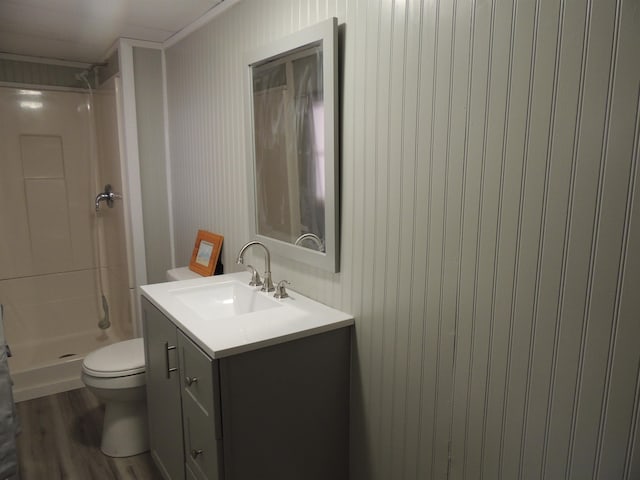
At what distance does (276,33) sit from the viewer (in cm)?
191

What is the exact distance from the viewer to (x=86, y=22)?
2535 millimetres

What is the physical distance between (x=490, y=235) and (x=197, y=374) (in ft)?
Answer: 3.29

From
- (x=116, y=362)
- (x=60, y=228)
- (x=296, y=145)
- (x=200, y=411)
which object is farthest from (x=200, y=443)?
(x=60, y=228)

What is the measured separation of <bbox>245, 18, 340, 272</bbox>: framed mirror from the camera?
1621 millimetres

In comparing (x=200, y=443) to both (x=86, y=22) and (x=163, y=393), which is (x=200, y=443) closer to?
(x=163, y=393)

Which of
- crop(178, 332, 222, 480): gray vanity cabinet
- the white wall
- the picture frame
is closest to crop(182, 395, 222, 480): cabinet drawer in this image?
crop(178, 332, 222, 480): gray vanity cabinet

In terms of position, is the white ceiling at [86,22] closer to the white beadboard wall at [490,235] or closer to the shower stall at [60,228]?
the shower stall at [60,228]

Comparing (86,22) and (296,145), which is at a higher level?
(86,22)

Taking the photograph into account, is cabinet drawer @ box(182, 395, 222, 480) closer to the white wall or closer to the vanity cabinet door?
the vanity cabinet door

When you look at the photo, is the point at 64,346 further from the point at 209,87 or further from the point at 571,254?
the point at 571,254

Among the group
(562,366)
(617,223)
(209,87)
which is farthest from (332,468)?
(209,87)

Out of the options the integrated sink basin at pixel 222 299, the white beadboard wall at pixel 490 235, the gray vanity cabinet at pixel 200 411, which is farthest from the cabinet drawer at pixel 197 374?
the white beadboard wall at pixel 490 235

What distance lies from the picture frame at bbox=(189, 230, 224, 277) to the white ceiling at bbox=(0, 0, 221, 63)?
46.2 inches

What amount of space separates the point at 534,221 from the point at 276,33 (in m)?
1.35
